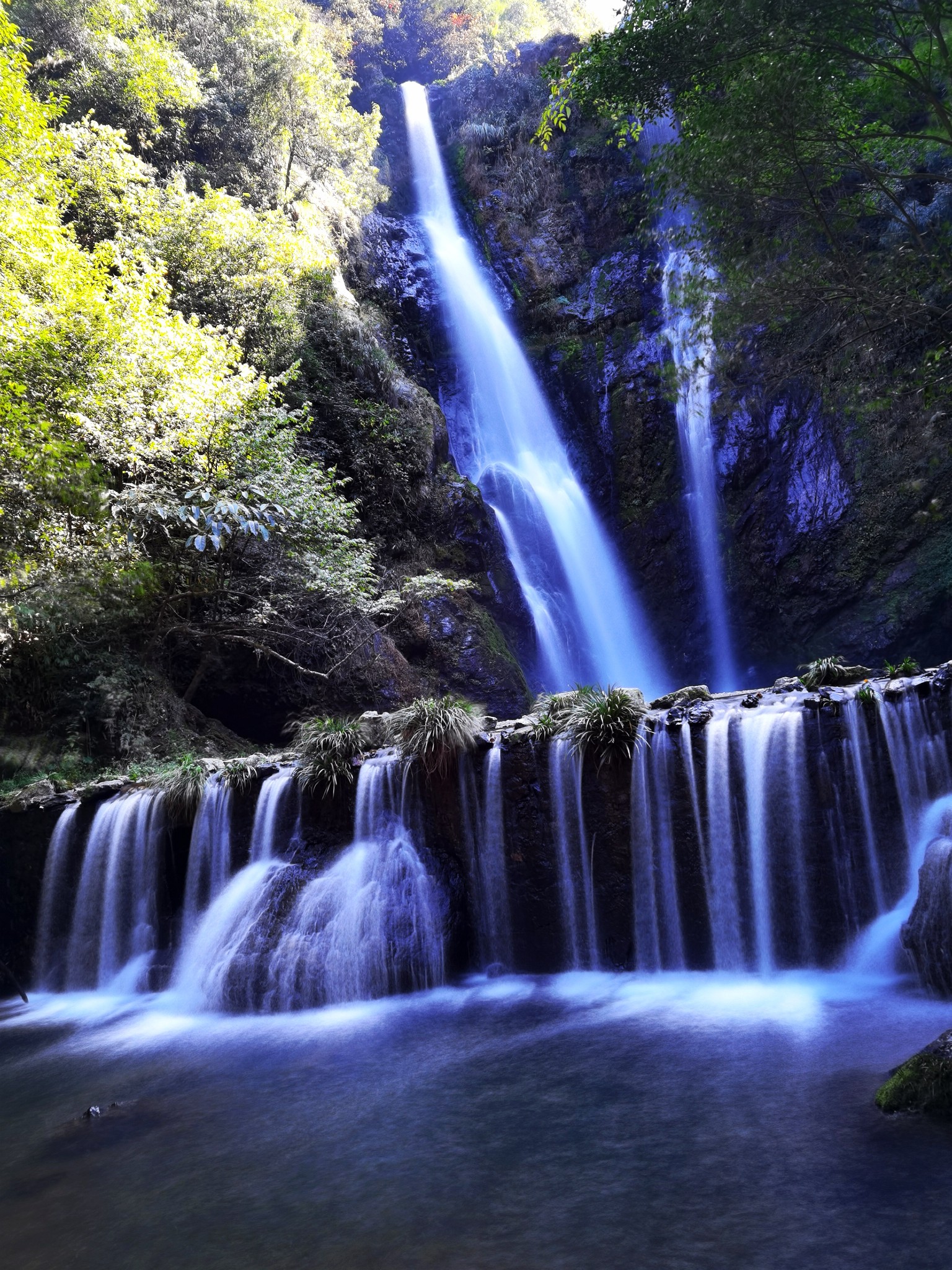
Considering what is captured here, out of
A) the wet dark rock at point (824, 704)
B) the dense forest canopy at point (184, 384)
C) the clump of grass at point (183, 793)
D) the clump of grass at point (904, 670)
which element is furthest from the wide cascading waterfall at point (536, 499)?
the wet dark rock at point (824, 704)

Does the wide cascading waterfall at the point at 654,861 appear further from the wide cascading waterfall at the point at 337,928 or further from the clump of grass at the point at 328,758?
the clump of grass at the point at 328,758

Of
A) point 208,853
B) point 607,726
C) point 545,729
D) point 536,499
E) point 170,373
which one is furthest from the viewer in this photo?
point 536,499

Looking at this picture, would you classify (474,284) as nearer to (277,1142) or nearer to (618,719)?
(618,719)

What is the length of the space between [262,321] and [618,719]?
1432cm

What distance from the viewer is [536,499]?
2181 centimetres

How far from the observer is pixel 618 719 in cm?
874

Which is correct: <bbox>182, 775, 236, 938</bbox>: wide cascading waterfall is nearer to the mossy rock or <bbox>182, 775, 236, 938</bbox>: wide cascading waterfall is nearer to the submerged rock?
the submerged rock

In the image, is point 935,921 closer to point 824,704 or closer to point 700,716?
point 824,704

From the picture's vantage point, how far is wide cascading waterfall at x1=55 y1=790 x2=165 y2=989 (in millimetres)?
10344

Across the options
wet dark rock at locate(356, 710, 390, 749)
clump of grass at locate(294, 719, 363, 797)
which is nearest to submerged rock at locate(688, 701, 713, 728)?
wet dark rock at locate(356, 710, 390, 749)

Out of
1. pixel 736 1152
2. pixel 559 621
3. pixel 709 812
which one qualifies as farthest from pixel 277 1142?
pixel 559 621

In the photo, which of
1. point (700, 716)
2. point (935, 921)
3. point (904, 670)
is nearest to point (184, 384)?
point (700, 716)

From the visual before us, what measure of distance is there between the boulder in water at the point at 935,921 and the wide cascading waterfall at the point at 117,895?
879 centimetres

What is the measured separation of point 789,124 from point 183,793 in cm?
1067
